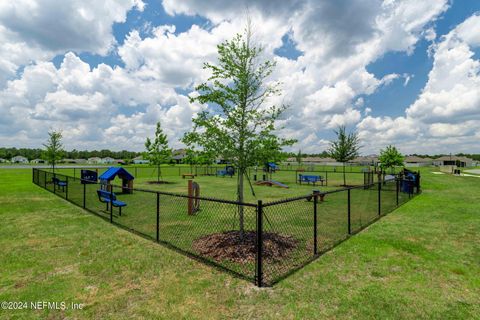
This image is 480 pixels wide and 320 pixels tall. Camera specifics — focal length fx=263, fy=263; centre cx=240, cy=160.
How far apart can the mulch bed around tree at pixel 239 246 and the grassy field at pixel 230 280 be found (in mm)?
616

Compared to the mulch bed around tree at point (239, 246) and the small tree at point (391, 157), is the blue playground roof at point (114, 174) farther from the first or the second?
the small tree at point (391, 157)

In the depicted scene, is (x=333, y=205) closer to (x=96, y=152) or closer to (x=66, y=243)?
(x=66, y=243)

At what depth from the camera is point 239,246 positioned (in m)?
6.10

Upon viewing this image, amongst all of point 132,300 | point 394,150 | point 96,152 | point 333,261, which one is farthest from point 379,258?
point 96,152

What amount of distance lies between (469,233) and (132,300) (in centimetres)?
907

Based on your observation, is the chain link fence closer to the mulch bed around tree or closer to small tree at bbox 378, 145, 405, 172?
the mulch bed around tree

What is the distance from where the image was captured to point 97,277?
4.82 metres

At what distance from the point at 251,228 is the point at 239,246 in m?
2.05

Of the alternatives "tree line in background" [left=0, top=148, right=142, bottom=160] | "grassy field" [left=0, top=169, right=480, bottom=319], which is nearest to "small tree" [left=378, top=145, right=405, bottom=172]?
"grassy field" [left=0, top=169, right=480, bottom=319]

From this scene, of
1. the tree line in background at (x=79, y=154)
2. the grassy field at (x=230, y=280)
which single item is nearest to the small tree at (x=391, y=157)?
the grassy field at (x=230, y=280)

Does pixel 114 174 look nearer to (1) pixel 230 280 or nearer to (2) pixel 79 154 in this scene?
(1) pixel 230 280

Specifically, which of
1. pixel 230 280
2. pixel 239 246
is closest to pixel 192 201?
pixel 239 246

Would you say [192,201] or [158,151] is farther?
[158,151]

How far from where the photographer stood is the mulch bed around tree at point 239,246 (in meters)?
5.71
